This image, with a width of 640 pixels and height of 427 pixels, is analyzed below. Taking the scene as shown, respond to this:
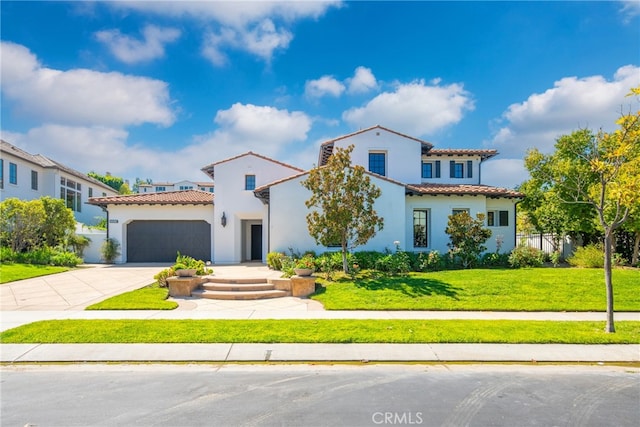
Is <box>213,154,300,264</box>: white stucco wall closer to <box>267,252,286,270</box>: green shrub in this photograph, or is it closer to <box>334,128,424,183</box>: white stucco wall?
<box>267,252,286,270</box>: green shrub

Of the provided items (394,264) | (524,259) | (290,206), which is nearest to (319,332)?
(394,264)

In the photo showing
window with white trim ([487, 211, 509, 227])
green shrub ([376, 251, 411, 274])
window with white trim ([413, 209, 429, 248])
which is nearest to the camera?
green shrub ([376, 251, 411, 274])

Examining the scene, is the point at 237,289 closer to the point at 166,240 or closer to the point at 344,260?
the point at 344,260

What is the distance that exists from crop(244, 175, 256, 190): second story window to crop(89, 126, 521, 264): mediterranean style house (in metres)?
0.06

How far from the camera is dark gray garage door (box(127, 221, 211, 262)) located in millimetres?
20359

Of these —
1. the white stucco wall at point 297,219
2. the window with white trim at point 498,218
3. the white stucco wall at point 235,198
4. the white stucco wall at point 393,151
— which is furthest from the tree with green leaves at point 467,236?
the white stucco wall at point 235,198

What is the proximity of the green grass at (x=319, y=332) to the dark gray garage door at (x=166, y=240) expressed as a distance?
12.2 m

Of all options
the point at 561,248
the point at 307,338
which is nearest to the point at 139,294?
the point at 307,338

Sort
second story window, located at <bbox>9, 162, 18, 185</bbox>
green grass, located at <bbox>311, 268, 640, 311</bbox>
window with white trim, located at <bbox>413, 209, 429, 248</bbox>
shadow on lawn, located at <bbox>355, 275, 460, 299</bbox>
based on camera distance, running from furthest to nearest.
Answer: second story window, located at <bbox>9, 162, 18, 185</bbox>, window with white trim, located at <bbox>413, 209, 429, 248</bbox>, shadow on lawn, located at <bbox>355, 275, 460, 299</bbox>, green grass, located at <bbox>311, 268, 640, 311</bbox>

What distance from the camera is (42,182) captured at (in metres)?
27.4

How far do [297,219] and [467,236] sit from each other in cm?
775

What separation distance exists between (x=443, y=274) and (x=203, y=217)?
13.6 metres

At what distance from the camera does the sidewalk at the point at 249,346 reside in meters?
6.21

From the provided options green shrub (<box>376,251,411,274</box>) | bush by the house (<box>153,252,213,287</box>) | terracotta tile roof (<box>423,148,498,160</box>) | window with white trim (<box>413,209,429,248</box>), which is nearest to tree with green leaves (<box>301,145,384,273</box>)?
green shrub (<box>376,251,411,274</box>)
